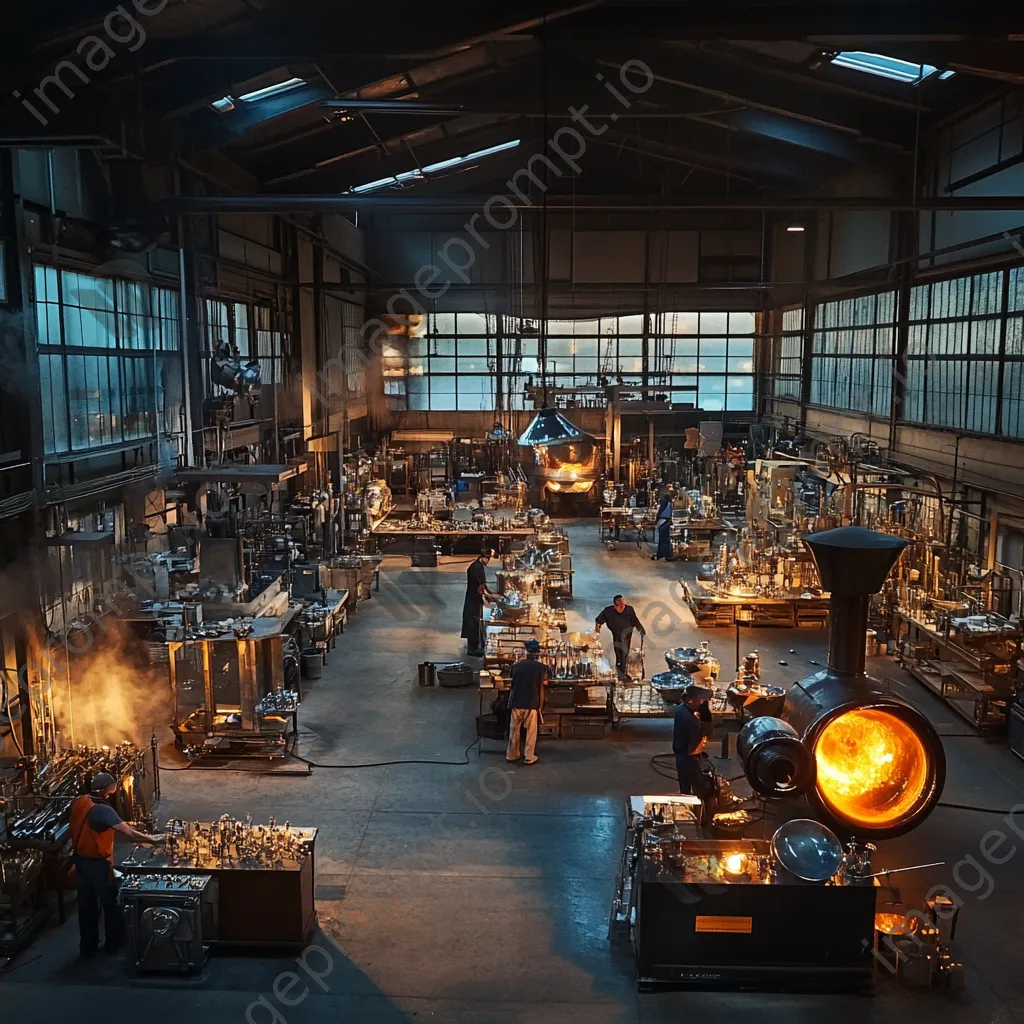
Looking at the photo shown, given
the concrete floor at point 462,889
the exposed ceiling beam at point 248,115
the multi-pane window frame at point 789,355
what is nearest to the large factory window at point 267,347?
the exposed ceiling beam at point 248,115

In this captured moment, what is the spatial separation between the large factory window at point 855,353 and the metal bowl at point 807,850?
13.3 meters

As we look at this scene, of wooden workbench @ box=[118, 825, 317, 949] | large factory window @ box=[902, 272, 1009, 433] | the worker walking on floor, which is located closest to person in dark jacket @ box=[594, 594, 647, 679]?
the worker walking on floor

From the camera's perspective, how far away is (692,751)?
7.84 m

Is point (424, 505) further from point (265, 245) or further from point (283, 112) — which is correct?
point (283, 112)

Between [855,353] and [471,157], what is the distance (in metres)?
9.07

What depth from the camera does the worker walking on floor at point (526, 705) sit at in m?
9.27

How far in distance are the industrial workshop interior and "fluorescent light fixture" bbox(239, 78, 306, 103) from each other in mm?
93

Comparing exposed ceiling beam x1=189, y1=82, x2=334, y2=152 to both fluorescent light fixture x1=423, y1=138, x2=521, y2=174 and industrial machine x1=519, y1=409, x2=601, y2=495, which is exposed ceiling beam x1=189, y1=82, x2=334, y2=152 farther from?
industrial machine x1=519, y1=409, x2=601, y2=495

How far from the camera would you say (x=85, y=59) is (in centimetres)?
898

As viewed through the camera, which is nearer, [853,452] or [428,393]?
[853,452]

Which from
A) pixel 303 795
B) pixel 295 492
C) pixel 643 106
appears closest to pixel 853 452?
pixel 643 106

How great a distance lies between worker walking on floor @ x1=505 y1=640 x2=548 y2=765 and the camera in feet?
30.4

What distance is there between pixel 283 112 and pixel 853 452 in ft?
34.2

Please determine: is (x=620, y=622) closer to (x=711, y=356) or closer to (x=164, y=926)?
(x=164, y=926)
